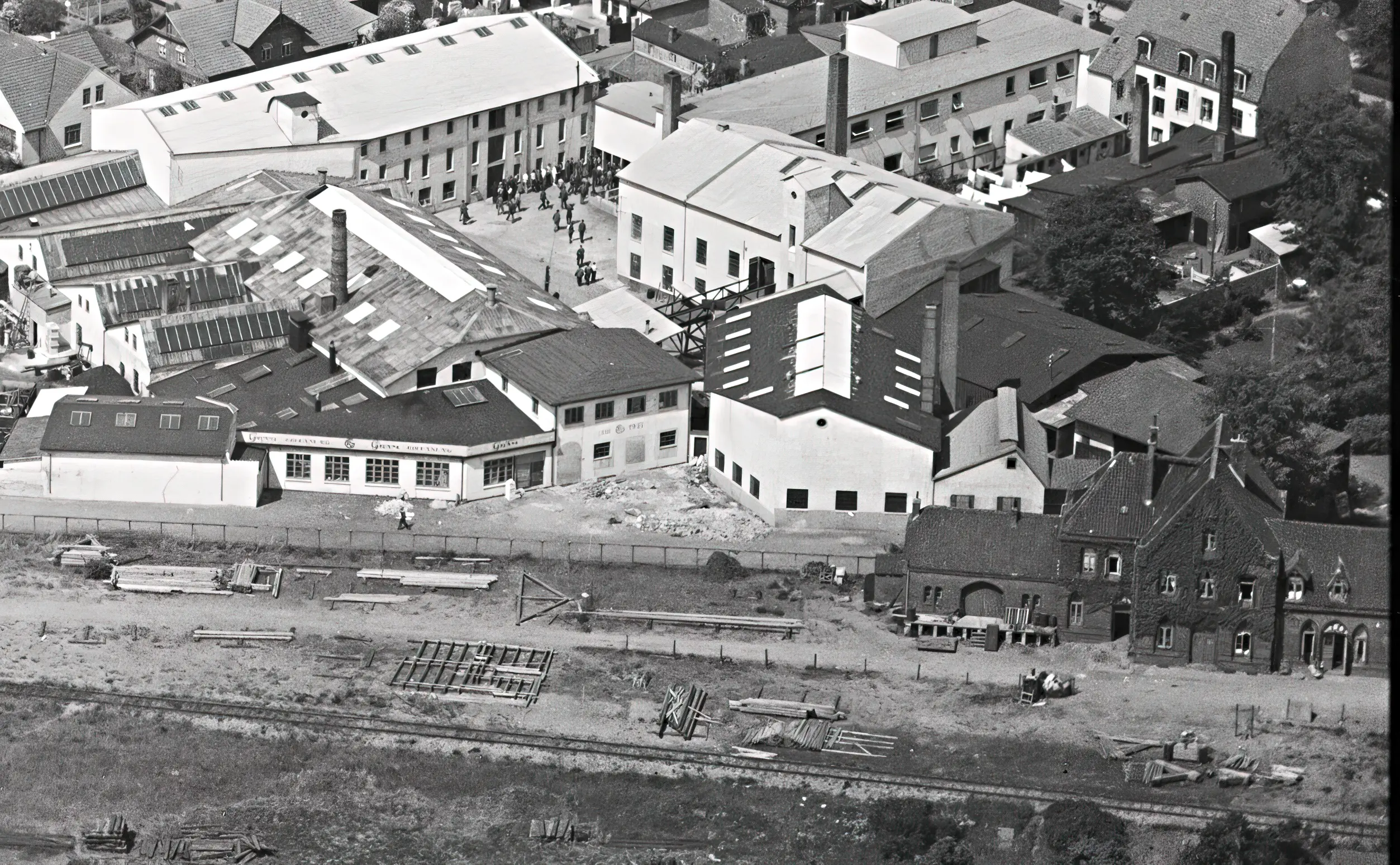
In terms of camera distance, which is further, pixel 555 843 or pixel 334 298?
pixel 334 298

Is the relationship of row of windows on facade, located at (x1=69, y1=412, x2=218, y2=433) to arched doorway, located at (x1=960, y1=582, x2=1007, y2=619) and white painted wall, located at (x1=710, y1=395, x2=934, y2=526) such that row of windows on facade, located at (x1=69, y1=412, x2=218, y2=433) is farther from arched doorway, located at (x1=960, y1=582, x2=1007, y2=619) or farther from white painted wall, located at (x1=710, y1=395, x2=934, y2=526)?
arched doorway, located at (x1=960, y1=582, x2=1007, y2=619)

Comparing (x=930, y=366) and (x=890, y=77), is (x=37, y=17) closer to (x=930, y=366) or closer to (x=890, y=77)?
(x=890, y=77)

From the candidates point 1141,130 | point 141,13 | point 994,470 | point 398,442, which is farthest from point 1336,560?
point 141,13

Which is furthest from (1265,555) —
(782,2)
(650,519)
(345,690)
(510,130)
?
(782,2)

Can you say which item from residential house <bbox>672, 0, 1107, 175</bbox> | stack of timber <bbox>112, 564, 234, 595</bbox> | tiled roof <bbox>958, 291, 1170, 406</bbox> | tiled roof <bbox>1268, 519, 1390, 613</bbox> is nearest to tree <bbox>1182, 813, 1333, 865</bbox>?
tiled roof <bbox>1268, 519, 1390, 613</bbox>

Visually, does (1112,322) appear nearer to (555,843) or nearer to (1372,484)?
(1372,484)

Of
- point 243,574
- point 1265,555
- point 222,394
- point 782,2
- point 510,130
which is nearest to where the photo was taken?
point 1265,555
